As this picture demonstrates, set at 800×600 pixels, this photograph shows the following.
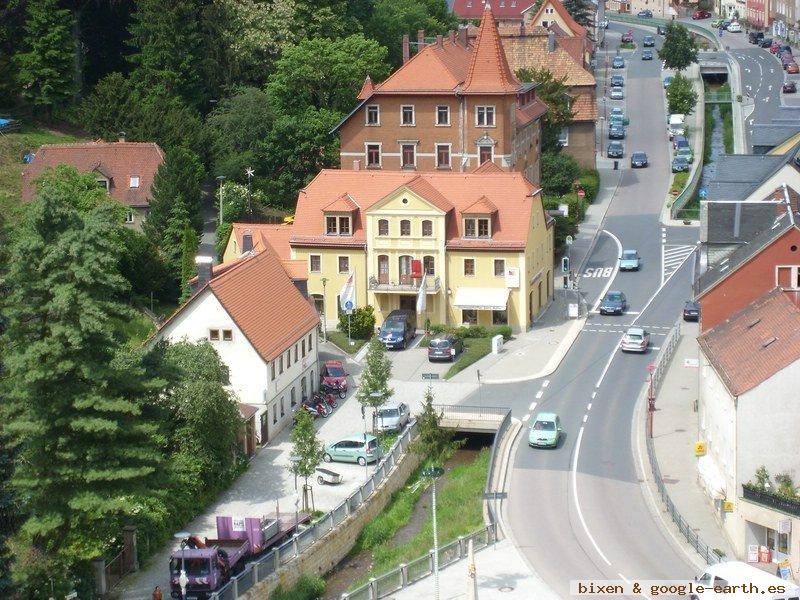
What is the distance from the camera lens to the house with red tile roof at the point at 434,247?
86688 millimetres

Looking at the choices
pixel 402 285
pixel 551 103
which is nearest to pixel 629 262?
pixel 402 285

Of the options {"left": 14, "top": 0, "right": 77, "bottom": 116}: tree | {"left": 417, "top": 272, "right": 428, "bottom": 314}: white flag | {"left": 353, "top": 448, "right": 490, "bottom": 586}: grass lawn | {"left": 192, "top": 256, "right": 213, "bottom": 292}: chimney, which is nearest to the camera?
{"left": 353, "top": 448, "right": 490, "bottom": 586}: grass lawn

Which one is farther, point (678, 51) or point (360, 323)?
point (678, 51)

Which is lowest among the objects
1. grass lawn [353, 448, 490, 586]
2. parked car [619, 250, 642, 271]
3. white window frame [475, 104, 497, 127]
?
grass lawn [353, 448, 490, 586]

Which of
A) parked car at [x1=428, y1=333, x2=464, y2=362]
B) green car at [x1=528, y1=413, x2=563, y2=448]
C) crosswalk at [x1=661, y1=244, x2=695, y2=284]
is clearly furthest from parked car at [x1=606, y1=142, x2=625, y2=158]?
green car at [x1=528, y1=413, x2=563, y2=448]

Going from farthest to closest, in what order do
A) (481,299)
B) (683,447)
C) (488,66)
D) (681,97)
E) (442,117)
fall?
(681,97) < (442,117) < (488,66) < (481,299) < (683,447)

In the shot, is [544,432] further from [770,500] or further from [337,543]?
[770,500]

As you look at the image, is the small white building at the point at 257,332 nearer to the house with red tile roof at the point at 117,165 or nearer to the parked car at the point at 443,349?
the parked car at the point at 443,349

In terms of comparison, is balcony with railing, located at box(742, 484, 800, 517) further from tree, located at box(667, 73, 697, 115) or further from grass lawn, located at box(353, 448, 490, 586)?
tree, located at box(667, 73, 697, 115)

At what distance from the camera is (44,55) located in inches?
4488

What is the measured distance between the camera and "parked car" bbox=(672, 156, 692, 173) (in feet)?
412

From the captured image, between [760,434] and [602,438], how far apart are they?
1371 centimetres

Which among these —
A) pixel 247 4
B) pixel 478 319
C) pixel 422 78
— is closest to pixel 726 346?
pixel 478 319

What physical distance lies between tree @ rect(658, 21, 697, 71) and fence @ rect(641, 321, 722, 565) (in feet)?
264
